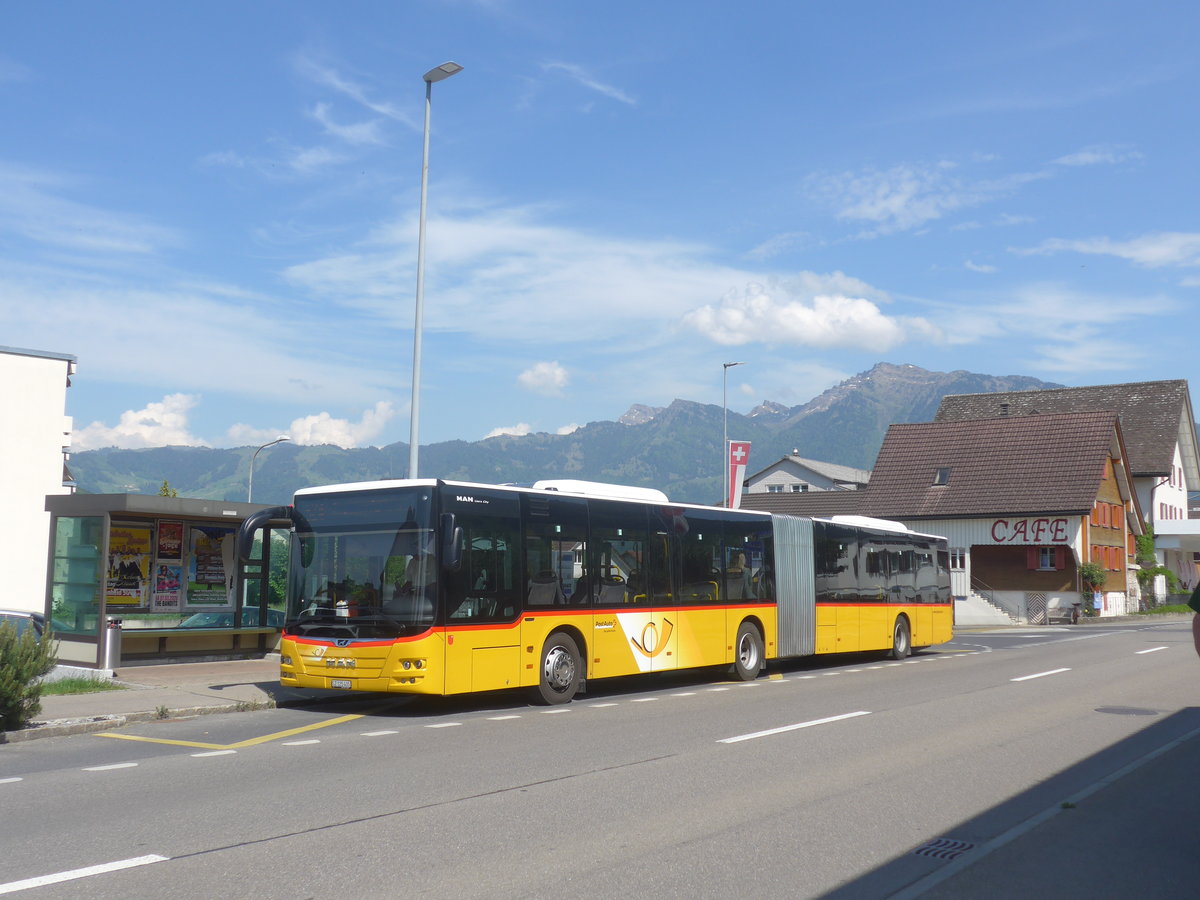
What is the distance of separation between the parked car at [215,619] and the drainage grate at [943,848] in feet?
50.8

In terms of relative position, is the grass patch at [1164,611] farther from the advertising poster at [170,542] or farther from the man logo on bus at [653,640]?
the advertising poster at [170,542]

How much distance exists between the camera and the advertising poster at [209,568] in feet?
67.8

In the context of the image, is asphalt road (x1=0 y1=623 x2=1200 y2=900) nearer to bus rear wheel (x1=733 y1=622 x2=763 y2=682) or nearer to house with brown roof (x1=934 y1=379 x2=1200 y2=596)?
bus rear wheel (x1=733 y1=622 x2=763 y2=682)

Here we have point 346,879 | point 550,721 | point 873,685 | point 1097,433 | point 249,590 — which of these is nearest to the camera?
point 346,879

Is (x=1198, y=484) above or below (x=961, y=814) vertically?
above

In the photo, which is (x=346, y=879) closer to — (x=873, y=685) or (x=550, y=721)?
(x=550, y=721)

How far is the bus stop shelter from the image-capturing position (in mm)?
17891

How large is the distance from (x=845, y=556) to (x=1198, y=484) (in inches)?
2829

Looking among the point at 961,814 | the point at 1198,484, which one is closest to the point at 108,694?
the point at 961,814

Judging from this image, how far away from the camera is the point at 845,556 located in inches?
907

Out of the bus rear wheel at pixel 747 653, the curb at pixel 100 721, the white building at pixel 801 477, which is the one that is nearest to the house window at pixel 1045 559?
the bus rear wheel at pixel 747 653

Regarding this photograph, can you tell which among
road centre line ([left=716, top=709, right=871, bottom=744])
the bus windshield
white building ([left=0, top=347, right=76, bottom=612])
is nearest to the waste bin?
the bus windshield

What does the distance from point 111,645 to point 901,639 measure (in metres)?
16.0

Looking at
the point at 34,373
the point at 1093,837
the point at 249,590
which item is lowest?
the point at 1093,837
